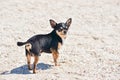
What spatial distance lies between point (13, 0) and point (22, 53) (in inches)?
211

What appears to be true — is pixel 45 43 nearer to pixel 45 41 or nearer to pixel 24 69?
pixel 45 41

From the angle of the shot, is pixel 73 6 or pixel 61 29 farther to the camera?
pixel 73 6

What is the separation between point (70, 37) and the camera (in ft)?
35.3

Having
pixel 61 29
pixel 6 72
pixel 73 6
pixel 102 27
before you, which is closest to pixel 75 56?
pixel 61 29

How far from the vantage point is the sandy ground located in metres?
8.27

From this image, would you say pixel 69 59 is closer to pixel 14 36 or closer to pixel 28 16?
pixel 14 36

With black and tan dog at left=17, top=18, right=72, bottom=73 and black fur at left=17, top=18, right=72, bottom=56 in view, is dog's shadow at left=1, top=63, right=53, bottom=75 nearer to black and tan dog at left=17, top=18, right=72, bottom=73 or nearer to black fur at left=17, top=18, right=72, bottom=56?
black and tan dog at left=17, top=18, right=72, bottom=73

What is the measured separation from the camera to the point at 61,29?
27.5 ft

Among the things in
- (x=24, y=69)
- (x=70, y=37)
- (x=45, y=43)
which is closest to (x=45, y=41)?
(x=45, y=43)

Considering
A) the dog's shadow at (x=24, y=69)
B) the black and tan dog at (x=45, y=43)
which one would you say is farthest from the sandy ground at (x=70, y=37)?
the black and tan dog at (x=45, y=43)

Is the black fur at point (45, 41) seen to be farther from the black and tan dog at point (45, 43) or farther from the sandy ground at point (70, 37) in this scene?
the sandy ground at point (70, 37)

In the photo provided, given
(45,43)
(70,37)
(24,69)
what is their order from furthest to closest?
1. (70,37)
2. (24,69)
3. (45,43)

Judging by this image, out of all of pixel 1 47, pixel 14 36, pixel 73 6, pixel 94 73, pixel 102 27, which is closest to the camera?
pixel 94 73

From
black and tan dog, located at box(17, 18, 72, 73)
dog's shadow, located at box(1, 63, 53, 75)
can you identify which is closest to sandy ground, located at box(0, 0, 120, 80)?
dog's shadow, located at box(1, 63, 53, 75)
